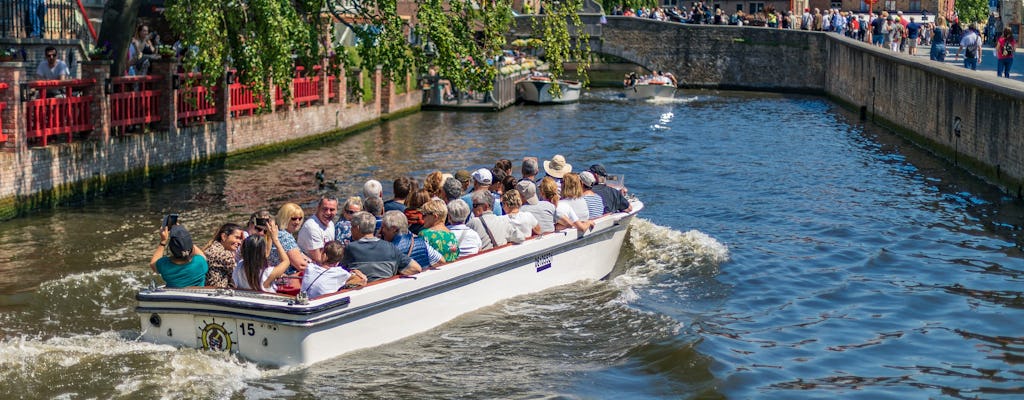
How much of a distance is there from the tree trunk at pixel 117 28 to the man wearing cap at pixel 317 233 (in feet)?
40.6

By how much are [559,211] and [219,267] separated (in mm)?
4308

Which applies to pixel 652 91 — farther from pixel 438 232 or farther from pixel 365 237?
pixel 365 237

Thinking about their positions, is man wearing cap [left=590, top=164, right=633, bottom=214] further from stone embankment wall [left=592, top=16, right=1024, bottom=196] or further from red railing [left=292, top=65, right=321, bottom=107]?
red railing [left=292, top=65, right=321, bottom=107]

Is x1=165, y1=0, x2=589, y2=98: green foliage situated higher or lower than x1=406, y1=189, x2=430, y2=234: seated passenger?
higher

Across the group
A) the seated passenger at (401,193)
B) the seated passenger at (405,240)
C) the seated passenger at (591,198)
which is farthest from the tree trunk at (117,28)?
the seated passenger at (405,240)

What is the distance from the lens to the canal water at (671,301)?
38.8ft

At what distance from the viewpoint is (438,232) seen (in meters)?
13.3

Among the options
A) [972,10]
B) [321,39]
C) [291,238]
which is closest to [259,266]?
[291,238]

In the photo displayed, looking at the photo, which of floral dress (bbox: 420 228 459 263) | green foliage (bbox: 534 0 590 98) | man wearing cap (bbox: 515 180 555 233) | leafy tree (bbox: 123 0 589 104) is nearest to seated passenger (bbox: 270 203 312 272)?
floral dress (bbox: 420 228 459 263)

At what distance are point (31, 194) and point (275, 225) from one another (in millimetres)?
9256

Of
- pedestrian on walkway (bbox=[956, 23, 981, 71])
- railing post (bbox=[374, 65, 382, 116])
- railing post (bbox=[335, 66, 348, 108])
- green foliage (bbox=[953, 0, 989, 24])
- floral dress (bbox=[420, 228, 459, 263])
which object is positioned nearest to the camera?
floral dress (bbox=[420, 228, 459, 263])

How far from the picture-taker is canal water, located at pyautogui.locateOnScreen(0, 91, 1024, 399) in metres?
11.8

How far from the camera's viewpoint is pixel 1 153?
1939 centimetres

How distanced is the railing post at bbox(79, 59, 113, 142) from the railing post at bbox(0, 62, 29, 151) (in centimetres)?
227
